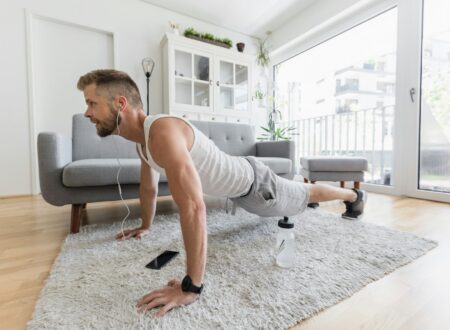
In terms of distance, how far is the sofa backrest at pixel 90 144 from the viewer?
5.27 feet

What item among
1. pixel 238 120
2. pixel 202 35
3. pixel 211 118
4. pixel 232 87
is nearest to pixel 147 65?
pixel 202 35

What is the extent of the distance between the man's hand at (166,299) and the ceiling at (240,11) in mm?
3136

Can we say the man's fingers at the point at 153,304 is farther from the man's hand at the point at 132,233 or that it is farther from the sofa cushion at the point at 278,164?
the sofa cushion at the point at 278,164

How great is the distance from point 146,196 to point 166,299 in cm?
59

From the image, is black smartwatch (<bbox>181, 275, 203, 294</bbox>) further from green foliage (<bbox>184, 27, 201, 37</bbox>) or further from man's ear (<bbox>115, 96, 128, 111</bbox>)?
green foliage (<bbox>184, 27, 201, 37</bbox>)

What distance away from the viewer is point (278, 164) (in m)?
1.74

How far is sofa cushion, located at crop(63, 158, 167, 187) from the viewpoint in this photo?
44.7 inches

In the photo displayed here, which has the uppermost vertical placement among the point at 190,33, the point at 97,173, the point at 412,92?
the point at 190,33

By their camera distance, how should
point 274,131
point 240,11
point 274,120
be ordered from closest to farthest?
point 240,11 → point 274,131 → point 274,120

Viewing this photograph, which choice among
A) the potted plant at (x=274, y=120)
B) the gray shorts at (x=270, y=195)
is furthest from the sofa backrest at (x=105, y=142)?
the potted plant at (x=274, y=120)

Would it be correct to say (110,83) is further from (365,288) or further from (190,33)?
(190,33)

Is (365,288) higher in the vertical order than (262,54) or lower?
lower

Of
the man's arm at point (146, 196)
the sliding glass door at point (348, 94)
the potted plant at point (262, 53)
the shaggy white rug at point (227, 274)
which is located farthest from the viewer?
the potted plant at point (262, 53)

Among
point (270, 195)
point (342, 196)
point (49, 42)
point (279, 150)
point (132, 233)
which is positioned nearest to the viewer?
point (270, 195)
